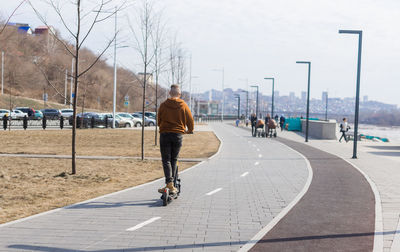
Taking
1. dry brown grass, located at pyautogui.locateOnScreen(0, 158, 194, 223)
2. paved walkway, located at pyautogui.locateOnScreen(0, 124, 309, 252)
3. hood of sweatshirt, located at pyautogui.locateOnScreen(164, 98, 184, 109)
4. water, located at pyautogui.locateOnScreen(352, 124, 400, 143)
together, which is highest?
hood of sweatshirt, located at pyautogui.locateOnScreen(164, 98, 184, 109)

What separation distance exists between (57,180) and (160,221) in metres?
5.19

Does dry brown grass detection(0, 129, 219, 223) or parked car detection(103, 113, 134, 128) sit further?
parked car detection(103, 113, 134, 128)

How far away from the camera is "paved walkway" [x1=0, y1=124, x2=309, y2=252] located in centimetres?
528

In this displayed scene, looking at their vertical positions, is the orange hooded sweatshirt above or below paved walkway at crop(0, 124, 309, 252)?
above

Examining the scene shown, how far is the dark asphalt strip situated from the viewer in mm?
5438

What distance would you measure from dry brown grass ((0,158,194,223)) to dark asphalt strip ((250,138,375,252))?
9.65 feet

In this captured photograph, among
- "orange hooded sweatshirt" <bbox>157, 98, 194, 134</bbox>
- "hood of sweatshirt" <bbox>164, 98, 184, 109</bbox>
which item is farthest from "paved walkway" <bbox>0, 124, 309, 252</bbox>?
"hood of sweatshirt" <bbox>164, 98, 184, 109</bbox>

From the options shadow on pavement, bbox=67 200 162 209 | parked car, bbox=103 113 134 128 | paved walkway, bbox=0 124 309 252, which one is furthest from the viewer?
parked car, bbox=103 113 134 128

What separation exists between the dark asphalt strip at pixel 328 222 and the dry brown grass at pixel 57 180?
9.65ft

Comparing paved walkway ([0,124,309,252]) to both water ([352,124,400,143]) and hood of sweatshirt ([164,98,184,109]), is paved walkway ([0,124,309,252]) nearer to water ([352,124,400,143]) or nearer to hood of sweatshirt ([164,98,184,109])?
hood of sweatshirt ([164,98,184,109])

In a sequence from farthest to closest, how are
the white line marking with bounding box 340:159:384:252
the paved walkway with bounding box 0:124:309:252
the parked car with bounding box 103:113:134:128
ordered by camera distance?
the parked car with bounding box 103:113:134:128 < the white line marking with bounding box 340:159:384:252 < the paved walkway with bounding box 0:124:309:252

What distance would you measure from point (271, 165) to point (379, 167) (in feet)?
11.8

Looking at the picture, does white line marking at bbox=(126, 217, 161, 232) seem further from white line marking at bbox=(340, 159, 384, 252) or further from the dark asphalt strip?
white line marking at bbox=(340, 159, 384, 252)

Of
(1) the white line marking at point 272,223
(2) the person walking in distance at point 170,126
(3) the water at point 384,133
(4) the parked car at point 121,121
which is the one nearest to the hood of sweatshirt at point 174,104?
(2) the person walking in distance at point 170,126
